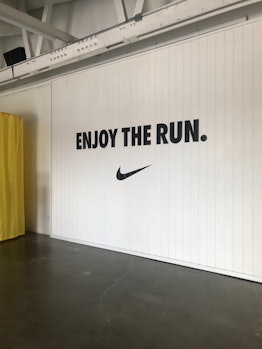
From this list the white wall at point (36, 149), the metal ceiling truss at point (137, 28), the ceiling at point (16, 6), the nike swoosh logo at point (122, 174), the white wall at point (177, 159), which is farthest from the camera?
the white wall at point (36, 149)

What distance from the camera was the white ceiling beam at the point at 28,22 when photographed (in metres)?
3.43

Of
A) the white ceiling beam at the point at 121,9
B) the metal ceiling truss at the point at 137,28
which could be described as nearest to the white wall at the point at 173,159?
the metal ceiling truss at the point at 137,28

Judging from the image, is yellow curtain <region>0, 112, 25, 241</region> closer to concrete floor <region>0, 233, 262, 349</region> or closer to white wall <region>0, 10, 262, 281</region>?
white wall <region>0, 10, 262, 281</region>

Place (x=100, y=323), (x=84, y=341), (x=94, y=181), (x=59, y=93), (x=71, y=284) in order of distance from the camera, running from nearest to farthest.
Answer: (x=84, y=341), (x=100, y=323), (x=71, y=284), (x=94, y=181), (x=59, y=93)

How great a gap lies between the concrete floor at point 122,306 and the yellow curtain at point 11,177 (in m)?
1.25

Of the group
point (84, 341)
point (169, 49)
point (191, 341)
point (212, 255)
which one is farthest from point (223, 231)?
point (169, 49)

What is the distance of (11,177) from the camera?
16.7ft

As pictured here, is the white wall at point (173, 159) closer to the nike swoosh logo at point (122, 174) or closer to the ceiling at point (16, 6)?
the nike swoosh logo at point (122, 174)

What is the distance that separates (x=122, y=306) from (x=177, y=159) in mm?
1887

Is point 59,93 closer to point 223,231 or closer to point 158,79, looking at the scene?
point 158,79

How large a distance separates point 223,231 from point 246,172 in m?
0.74

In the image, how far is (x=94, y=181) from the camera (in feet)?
15.0

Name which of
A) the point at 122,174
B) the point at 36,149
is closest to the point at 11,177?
the point at 36,149

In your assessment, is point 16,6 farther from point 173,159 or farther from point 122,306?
point 122,306
